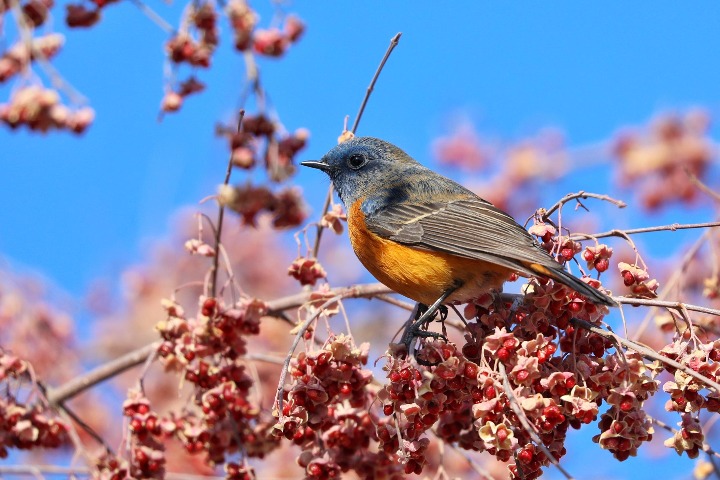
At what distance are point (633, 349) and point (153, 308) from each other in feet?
18.1

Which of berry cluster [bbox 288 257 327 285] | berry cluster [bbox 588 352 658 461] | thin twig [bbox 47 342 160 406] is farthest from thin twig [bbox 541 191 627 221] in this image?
thin twig [bbox 47 342 160 406]

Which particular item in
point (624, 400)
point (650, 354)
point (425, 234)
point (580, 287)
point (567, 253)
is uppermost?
point (425, 234)

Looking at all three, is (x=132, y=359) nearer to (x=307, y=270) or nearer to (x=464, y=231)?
(x=307, y=270)

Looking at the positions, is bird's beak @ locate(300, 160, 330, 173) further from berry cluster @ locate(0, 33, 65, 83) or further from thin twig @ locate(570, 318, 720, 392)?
thin twig @ locate(570, 318, 720, 392)

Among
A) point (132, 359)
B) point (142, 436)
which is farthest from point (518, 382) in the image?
point (132, 359)

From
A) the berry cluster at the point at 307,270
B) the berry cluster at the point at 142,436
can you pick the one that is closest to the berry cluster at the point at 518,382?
the berry cluster at the point at 307,270

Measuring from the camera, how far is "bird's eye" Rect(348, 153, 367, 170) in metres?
4.73

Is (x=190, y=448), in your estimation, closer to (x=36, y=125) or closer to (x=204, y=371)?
(x=204, y=371)

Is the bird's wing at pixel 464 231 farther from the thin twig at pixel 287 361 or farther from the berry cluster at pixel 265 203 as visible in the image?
the thin twig at pixel 287 361

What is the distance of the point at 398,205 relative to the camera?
4277mm

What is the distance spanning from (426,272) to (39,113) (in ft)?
5.82

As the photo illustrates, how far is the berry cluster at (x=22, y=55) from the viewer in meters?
3.60

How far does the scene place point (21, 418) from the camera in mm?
3711

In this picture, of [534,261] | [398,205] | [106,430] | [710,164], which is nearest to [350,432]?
[534,261]
